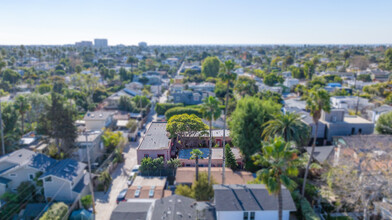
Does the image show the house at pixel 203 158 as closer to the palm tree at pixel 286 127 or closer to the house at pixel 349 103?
the palm tree at pixel 286 127

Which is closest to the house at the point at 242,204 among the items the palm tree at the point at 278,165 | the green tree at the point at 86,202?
the palm tree at the point at 278,165

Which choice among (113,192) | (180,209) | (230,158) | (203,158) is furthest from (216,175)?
(113,192)

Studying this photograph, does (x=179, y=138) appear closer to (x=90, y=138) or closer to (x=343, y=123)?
(x=90, y=138)

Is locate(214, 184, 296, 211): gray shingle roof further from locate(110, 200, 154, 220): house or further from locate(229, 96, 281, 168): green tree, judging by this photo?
locate(110, 200, 154, 220): house

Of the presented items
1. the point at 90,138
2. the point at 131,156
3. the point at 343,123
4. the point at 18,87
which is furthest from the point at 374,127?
the point at 18,87

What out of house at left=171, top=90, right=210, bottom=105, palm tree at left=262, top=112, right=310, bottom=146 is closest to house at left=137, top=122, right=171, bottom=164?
palm tree at left=262, top=112, right=310, bottom=146
